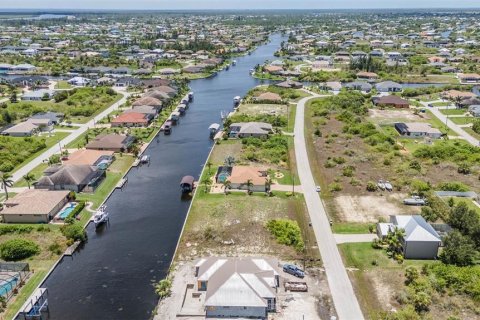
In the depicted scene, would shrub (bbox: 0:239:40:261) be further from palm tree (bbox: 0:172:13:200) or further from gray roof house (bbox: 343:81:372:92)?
gray roof house (bbox: 343:81:372:92)

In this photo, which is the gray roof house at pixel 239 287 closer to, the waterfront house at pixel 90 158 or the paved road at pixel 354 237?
the paved road at pixel 354 237

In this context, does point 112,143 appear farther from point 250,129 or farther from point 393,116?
point 393,116

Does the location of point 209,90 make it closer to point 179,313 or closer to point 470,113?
point 470,113

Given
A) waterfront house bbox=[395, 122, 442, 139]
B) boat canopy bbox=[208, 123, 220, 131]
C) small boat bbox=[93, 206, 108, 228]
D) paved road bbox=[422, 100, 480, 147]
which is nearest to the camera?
small boat bbox=[93, 206, 108, 228]

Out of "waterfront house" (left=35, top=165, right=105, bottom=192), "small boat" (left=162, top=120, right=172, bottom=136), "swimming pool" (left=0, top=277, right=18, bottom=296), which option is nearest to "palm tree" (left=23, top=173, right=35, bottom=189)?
"waterfront house" (left=35, top=165, right=105, bottom=192)

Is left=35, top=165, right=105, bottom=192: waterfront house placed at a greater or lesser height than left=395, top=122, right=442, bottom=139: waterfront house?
greater

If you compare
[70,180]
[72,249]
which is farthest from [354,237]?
[70,180]
